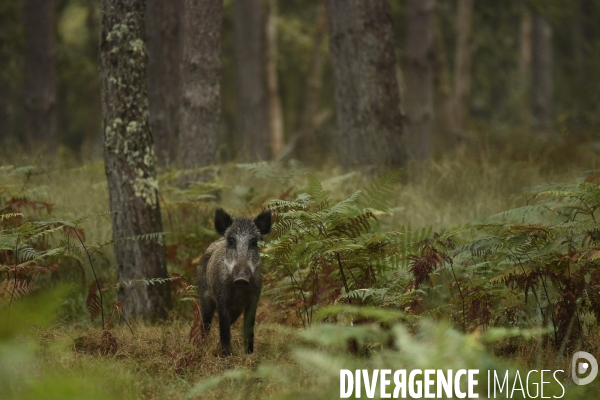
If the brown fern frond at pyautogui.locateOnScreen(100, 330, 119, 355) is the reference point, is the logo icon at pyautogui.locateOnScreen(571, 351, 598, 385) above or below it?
below

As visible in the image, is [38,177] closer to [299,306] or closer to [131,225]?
[131,225]

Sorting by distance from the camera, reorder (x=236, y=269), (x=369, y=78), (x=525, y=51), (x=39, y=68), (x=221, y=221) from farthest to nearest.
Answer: (x=525, y=51), (x=39, y=68), (x=369, y=78), (x=221, y=221), (x=236, y=269)

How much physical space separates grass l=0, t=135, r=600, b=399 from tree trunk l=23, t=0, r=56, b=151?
7655 millimetres

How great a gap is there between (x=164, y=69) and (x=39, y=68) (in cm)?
656

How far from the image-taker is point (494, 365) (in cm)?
414


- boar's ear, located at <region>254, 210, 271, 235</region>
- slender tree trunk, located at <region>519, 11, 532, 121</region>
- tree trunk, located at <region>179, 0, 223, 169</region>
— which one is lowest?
boar's ear, located at <region>254, 210, 271, 235</region>

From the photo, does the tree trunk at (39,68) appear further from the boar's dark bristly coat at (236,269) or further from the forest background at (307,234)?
the boar's dark bristly coat at (236,269)

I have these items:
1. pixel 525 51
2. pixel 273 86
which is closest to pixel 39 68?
pixel 273 86

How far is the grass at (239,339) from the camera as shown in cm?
462

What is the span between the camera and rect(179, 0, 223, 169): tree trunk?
38.0ft

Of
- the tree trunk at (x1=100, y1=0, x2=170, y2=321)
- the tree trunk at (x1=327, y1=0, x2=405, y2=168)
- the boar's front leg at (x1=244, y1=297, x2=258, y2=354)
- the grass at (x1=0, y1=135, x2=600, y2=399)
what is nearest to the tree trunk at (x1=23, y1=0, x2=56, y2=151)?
the grass at (x1=0, y1=135, x2=600, y2=399)

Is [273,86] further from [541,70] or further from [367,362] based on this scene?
[367,362]

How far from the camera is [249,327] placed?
22.2 feet

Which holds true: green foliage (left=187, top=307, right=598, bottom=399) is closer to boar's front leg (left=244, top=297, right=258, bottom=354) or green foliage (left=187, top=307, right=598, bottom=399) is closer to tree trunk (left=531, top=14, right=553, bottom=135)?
boar's front leg (left=244, top=297, right=258, bottom=354)
